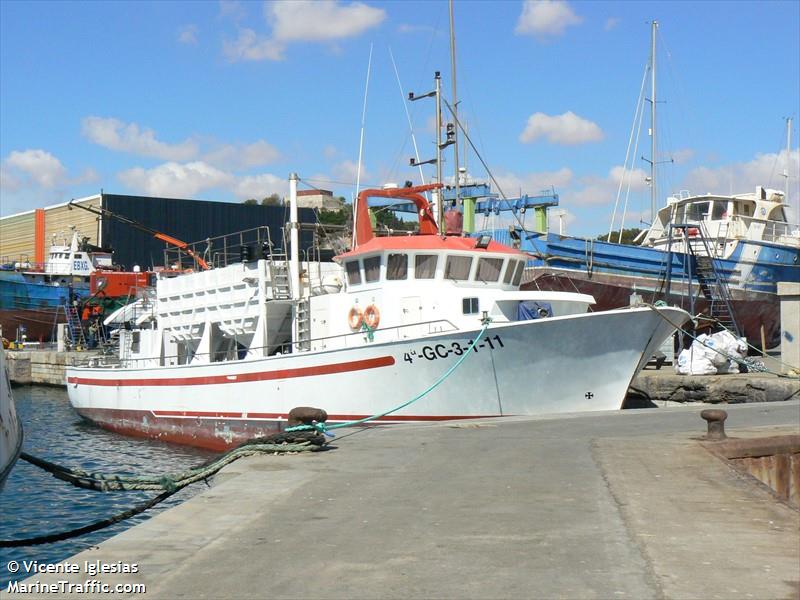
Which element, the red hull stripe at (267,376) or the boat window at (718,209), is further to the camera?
the boat window at (718,209)

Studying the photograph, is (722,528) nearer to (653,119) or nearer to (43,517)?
(43,517)

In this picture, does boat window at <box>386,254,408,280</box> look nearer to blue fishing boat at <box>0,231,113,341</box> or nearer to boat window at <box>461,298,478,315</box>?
boat window at <box>461,298,478,315</box>

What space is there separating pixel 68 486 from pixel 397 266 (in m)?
7.40

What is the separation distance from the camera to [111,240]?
5825cm

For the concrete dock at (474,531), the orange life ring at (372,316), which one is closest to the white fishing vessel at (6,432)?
the concrete dock at (474,531)

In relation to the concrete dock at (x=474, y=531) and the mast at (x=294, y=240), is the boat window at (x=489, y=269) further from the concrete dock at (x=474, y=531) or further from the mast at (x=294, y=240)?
the concrete dock at (x=474, y=531)

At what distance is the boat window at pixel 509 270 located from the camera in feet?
57.6

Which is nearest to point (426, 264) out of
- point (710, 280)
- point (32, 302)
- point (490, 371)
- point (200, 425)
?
point (490, 371)

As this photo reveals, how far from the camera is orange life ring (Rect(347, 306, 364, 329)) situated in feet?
58.1

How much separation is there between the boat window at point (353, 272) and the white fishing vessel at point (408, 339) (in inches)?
1.3

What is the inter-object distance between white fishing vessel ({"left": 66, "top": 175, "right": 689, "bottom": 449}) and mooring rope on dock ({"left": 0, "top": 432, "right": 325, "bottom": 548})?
5.71 meters

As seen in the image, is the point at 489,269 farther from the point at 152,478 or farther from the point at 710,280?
the point at 710,280

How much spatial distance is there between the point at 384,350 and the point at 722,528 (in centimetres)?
1043

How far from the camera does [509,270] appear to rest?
17.6m
